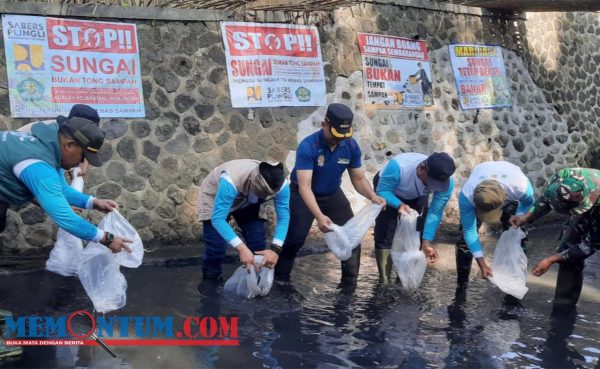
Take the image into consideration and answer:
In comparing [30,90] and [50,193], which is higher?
[30,90]

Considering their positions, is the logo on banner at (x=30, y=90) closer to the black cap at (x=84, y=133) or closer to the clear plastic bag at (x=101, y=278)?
the clear plastic bag at (x=101, y=278)

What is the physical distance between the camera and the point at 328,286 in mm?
5961

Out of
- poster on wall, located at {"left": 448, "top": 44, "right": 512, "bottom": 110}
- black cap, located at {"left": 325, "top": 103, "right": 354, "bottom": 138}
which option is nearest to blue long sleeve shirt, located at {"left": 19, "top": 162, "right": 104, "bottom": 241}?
black cap, located at {"left": 325, "top": 103, "right": 354, "bottom": 138}

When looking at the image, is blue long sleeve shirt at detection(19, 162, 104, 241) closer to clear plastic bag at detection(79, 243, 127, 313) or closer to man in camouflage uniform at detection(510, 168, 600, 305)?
clear plastic bag at detection(79, 243, 127, 313)

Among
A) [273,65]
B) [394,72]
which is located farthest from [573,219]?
[394,72]

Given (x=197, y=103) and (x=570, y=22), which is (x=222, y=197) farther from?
(x=570, y=22)

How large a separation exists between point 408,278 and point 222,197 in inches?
70.5

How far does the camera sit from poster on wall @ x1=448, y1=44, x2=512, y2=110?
9680 millimetres

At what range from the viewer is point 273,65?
7.91 metres

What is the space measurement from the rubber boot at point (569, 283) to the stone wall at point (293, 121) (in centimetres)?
350

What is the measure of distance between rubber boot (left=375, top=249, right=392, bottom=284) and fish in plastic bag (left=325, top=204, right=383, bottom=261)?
47 cm

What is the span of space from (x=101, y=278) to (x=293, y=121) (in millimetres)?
3940

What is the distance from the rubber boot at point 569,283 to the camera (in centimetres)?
529

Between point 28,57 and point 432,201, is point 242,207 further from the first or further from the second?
point 28,57
